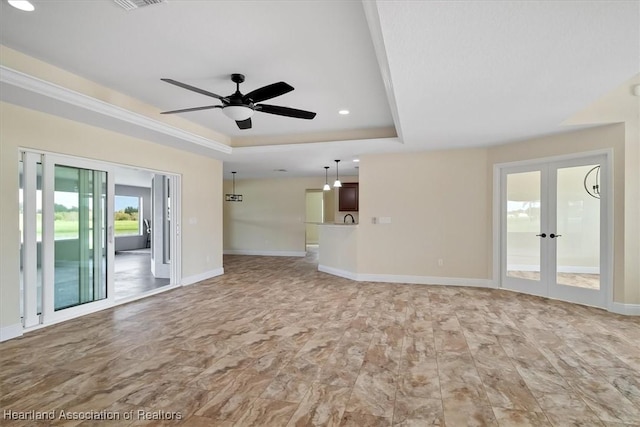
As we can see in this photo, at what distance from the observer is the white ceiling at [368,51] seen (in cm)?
205

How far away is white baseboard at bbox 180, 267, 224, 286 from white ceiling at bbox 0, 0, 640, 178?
3.07 metres

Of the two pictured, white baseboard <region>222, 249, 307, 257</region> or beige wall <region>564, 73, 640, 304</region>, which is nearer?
beige wall <region>564, 73, 640, 304</region>

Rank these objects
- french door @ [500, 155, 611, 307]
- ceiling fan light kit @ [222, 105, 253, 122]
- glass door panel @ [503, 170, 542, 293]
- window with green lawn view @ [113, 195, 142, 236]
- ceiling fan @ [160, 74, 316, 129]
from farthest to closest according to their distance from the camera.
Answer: window with green lawn view @ [113, 195, 142, 236] < glass door panel @ [503, 170, 542, 293] < french door @ [500, 155, 611, 307] < ceiling fan light kit @ [222, 105, 253, 122] < ceiling fan @ [160, 74, 316, 129]

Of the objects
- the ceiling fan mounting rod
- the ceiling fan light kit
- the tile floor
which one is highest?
the ceiling fan mounting rod

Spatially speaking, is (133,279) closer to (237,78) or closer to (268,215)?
(268,215)

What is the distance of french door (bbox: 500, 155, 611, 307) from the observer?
4555 mm

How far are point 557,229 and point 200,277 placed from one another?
6145mm

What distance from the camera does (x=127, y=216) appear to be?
484 inches

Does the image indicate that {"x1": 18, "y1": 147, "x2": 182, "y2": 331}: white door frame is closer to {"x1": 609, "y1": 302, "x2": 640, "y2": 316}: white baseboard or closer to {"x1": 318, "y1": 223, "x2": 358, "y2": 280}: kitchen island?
{"x1": 318, "y1": 223, "x2": 358, "y2": 280}: kitchen island

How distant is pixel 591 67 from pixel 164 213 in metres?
6.92

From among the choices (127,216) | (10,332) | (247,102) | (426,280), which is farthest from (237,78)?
(127,216)

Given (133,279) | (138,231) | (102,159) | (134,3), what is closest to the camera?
(134,3)

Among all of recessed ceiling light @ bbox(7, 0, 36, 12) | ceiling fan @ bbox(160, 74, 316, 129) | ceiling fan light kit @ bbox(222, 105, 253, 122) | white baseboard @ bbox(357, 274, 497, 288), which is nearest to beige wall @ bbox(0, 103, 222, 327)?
recessed ceiling light @ bbox(7, 0, 36, 12)

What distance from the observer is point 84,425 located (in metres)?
2.00
